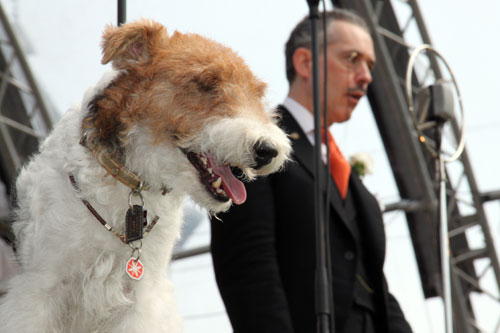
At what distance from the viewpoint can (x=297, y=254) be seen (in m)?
2.07

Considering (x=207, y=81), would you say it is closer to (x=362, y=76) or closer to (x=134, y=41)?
(x=134, y=41)

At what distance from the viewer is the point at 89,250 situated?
1612 mm

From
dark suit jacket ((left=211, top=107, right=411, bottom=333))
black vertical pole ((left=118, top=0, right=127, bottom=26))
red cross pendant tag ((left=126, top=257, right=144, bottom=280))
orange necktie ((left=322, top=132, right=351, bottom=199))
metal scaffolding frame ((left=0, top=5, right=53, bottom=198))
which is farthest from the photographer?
metal scaffolding frame ((left=0, top=5, right=53, bottom=198))

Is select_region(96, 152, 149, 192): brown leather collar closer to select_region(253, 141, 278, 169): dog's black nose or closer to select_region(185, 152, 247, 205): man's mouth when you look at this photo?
select_region(185, 152, 247, 205): man's mouth

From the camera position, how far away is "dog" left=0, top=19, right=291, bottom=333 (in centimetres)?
161

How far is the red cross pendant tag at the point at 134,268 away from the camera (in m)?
1.63

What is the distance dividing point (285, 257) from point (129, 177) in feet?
2.07

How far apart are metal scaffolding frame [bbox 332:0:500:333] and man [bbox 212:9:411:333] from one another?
515 cm

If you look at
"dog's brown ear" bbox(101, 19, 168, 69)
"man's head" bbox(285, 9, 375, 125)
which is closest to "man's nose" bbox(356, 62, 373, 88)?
"man's head" bbox(285, 9, 375, 125)

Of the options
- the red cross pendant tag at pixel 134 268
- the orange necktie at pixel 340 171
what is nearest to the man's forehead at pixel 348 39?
the orange necktie at pixel 340 171

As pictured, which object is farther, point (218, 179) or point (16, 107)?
point (16, 107)

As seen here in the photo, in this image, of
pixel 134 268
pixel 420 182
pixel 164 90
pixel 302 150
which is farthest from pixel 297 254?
pixel 420 182

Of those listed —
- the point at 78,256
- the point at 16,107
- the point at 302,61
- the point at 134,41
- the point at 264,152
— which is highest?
the point at 16,107

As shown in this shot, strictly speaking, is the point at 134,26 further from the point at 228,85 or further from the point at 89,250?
the point at 89,250
